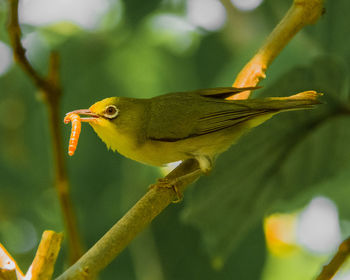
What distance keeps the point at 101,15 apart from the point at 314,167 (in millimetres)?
2576

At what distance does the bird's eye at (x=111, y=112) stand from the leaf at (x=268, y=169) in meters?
0.79

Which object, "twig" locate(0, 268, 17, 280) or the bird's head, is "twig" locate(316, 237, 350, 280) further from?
the bird's head

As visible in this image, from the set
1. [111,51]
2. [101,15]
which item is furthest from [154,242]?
[101,15]

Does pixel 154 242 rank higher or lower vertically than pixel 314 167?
lower

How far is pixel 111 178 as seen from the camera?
A: 4598mm

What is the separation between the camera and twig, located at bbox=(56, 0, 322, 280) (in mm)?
2061

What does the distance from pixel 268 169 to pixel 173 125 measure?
683mm

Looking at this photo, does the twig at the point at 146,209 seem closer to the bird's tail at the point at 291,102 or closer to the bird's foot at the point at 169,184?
the bird's foot at the point at 169,184

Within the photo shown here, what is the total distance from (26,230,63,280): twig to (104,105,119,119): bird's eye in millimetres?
1702

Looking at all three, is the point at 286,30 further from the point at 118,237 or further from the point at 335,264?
the point at 118,237

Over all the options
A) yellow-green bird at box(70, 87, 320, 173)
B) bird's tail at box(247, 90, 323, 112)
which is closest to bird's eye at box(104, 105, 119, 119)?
yellow-green bird at box(70, 87, 320, 173)

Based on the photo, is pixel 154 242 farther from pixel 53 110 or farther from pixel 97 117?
pixel 53 110

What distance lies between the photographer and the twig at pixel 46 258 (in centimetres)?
A: 196

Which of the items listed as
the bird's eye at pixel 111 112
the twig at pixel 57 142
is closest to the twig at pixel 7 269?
the twig at pixel 57 142
